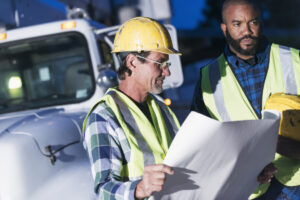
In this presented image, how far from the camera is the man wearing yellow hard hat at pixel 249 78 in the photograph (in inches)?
92.1

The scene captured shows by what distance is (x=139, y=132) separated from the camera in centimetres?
202

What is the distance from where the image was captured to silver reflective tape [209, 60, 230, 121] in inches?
99.1

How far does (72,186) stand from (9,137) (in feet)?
1.51

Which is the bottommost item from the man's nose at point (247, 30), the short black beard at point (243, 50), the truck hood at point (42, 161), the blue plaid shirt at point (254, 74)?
the truck hood at point (42, 161)

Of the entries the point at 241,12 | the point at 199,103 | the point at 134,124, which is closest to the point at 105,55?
the point at 199,103

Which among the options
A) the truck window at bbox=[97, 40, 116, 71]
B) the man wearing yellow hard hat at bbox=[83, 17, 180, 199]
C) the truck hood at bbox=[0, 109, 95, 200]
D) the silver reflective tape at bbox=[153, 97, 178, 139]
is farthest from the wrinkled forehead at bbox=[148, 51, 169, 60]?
the truck window at bbox=[97, 40, 116, 71]

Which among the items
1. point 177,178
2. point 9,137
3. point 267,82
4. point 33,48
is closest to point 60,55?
point 33,48

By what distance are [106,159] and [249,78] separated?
105cm

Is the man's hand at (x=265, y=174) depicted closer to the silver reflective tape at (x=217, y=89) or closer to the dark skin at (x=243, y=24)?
the silver reflective tape at (x=217, y=89)

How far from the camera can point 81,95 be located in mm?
3883

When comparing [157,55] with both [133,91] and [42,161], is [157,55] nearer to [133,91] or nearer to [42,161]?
[133,91]

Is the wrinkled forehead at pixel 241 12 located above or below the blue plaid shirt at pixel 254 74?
above

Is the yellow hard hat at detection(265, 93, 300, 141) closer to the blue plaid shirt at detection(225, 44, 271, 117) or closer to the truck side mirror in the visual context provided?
the blue plaid shirt at detection(225, 44, 271, 117)

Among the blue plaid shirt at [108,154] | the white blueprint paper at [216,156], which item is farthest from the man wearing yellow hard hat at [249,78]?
the blue plaid shirt at [108,154]
